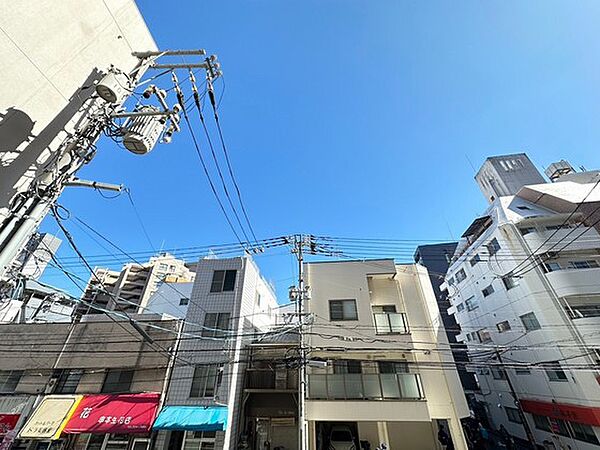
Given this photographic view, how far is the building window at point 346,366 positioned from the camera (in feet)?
47.1

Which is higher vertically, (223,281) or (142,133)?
(223,281)

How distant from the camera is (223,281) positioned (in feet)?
55.5

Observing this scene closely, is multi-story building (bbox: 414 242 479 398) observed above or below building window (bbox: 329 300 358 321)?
above

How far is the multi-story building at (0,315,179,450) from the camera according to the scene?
40.4ft

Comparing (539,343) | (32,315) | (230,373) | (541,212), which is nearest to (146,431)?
(230,373)

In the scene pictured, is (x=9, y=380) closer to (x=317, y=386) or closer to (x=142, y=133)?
(x=317, y=386)

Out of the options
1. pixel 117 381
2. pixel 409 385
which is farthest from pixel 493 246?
pixel 117 381

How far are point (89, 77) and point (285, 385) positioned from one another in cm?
1655

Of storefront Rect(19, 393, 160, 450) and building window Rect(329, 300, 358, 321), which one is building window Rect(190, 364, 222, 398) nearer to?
storefront Rect(19, 393, 160, 450)

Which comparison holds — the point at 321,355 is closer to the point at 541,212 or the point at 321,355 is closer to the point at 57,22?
the point at 57,22

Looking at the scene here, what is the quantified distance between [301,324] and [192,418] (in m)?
6.75

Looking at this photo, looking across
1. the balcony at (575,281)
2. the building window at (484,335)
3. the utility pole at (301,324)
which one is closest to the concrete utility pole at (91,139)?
the utility pole at (301,324)

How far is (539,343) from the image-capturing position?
18.0 metres

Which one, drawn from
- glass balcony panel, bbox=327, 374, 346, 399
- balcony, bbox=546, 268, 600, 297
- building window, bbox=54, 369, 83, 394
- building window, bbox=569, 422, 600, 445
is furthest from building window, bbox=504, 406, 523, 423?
building window, bbox=54, 369, 83, 394
